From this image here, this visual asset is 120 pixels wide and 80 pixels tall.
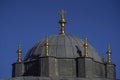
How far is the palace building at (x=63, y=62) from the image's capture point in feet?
Result: 346

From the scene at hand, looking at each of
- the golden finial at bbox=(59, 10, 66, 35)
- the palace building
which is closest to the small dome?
the palace building

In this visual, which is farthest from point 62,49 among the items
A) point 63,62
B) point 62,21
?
point 62,21

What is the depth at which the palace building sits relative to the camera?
346 feet

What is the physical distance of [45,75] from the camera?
104562 millimetres

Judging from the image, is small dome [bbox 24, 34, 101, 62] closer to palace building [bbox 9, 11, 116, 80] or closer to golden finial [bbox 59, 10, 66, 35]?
palace building [bbox 9, 11, 116, 80]

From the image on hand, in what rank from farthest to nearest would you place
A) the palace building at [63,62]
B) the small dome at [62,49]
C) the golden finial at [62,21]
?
the golden finial at [62,21] < the small dome at [62,49] < the palace building at [63,62]

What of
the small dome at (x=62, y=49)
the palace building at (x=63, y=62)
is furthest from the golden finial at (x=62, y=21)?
the small dome at (x=62, y=49)

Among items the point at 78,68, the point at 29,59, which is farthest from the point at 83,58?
the point at 29,59

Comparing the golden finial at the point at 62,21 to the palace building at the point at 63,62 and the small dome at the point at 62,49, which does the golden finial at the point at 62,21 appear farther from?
the small dome at the point at 62,49

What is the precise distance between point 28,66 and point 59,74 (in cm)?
604

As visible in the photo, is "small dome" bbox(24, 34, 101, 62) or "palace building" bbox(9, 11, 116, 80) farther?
"small dome" bbox(24, 34, 101, 62)

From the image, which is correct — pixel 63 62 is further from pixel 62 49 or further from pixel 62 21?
pixel 62 21

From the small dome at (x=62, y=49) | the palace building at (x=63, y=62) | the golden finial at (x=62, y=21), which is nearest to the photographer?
the palace building at (x=63, y=62)

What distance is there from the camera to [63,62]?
10694 centimetres
